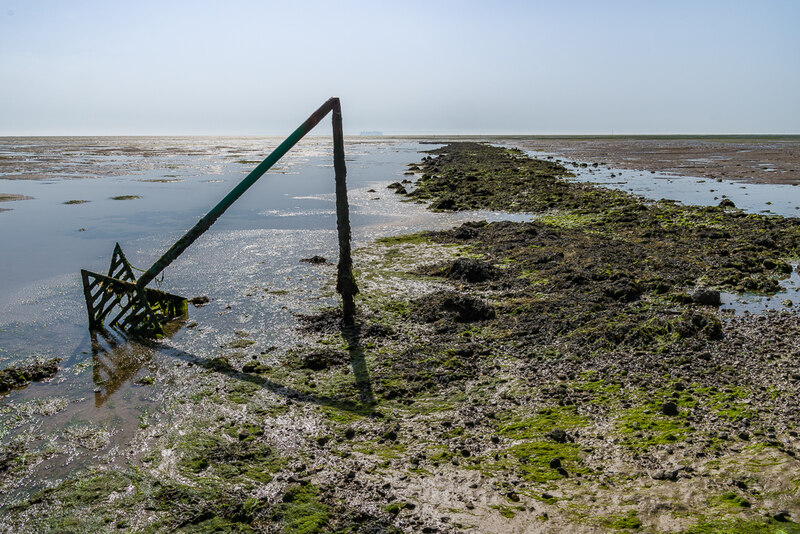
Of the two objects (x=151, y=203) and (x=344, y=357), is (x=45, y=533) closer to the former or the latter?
(x=344, y=357)

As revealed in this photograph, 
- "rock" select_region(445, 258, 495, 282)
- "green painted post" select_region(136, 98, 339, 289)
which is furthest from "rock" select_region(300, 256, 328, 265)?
"green painted post" select_region(136, 98, 339, 289)

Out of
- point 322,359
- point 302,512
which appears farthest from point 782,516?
point 322,359

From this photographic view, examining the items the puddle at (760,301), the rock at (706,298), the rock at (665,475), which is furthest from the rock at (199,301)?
the puddle at (760,301)

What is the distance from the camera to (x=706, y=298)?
33.0ft

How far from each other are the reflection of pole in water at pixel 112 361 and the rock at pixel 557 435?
628 centimetres

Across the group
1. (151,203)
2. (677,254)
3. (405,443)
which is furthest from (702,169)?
(405,443)

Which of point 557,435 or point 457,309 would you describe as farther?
point 457,309

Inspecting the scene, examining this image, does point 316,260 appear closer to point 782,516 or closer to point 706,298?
point 706,298

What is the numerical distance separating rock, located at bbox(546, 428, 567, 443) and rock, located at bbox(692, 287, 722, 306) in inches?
238

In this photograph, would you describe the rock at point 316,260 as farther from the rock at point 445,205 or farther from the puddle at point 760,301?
the rock at point 445,205

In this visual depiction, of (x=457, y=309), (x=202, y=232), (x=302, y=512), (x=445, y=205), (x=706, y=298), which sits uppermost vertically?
(x=445, y=205)

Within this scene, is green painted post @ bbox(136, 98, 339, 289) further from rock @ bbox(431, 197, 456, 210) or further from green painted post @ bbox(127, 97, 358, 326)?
rock @ bbox(431, 197, 456, 210)

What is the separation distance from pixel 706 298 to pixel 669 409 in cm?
495

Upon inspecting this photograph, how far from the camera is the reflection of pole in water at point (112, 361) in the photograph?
7.79 meters
